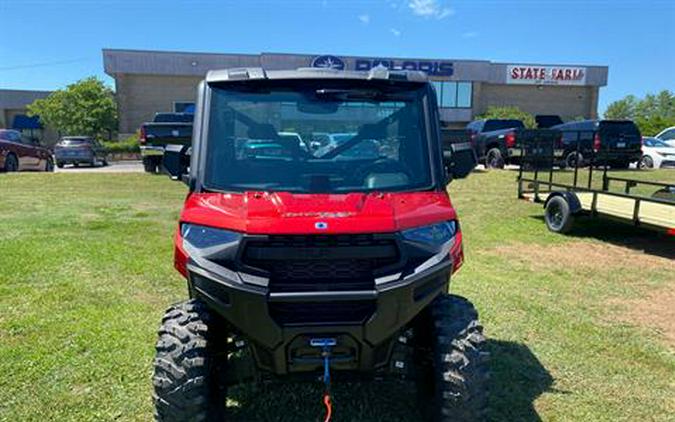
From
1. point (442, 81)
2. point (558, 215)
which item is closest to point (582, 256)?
point (558, 215)

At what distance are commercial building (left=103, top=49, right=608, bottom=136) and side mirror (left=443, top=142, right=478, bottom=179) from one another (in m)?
36.0

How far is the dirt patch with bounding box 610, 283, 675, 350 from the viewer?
16.1 ft

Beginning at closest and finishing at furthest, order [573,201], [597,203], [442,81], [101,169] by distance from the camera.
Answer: [597,203], [573,201], [101,169], [442,81]

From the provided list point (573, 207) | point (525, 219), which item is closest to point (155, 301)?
point (573, 207)

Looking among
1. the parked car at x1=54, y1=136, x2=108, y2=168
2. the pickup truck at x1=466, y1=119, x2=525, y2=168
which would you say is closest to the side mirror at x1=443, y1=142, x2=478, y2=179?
the pickup truck at x1=466, y1=119, x2=525, y2=168

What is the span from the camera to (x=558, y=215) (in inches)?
357

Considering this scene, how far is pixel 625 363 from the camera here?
13.6 ft

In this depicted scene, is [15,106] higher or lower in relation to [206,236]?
higher

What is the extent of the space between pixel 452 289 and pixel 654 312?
76.0 inches

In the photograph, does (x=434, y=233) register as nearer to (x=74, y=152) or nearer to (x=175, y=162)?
(x=175, y=162)

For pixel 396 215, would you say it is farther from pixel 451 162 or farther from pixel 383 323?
pixel 451 162

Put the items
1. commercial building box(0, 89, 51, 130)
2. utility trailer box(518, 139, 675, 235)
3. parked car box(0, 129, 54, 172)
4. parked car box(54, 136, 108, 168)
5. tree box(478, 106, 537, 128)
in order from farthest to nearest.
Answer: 1. commercial building box(0, 89, 51, 130)
2. tree box(478, 106, 537, 128)
3. parked car box(54, 136, 108, 168)
4. parked car box(0, 129, 54, 172)
5. utility trailer box(518, 139, 675, 235)

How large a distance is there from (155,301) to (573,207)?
21.3 ft

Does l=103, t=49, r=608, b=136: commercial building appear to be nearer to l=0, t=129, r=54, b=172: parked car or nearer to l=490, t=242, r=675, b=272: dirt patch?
l=0, t=129, r=54, b=172: parked car
